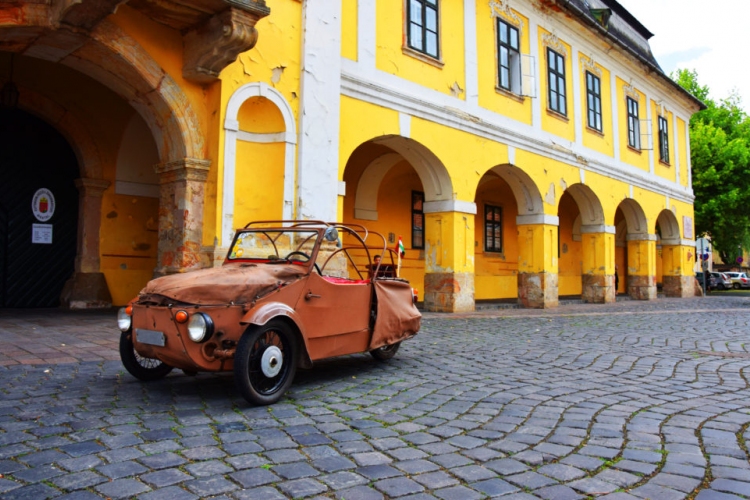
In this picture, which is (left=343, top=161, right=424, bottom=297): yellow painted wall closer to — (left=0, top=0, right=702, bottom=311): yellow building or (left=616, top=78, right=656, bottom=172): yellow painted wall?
(left=0, top=0, right=702, bottom=311): yellow building

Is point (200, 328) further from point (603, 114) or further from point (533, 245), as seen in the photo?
point (603, 114)

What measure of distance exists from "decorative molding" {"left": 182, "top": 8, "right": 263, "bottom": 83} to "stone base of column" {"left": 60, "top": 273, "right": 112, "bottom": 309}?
14.8 feet

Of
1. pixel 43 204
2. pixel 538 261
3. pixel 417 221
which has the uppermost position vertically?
pixel 417 221

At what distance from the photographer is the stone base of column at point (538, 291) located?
15.9 metres

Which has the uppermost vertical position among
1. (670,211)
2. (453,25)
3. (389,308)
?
(453,25)

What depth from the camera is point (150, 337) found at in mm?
4398

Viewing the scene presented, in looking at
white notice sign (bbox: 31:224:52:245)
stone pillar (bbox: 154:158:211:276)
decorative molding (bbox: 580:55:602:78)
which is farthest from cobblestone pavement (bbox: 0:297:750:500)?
decorative molding (bbox: 580:55:602:78)

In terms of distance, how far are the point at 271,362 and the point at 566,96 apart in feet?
51.7

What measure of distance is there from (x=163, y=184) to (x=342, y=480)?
7586 millimetres

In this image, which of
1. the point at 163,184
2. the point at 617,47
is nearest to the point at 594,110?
the point at 617,47

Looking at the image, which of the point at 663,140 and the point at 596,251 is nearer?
the point at 596,251

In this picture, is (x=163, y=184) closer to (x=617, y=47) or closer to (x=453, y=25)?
(x=453, y=25)

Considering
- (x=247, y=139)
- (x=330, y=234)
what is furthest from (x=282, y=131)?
(x=330, y=234)

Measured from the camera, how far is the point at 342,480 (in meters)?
2.87
